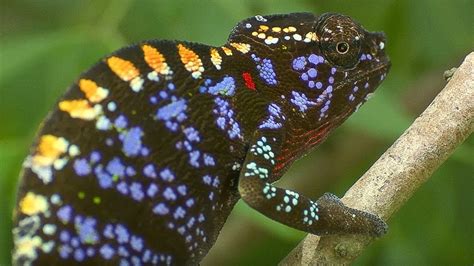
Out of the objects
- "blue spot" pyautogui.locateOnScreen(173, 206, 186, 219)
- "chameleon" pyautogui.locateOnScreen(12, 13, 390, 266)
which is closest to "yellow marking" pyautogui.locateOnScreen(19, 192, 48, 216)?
"chameleon" pyautogui.locateOnScreen(12, 13, 390, 266)

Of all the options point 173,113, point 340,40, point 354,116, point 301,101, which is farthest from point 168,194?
point 354,116

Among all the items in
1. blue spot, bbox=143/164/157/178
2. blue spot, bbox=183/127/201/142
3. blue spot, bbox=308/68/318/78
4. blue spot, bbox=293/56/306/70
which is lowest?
blue spot, bbox=143/164/157/178

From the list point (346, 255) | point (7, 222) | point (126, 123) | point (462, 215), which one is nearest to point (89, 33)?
point (7, 222)

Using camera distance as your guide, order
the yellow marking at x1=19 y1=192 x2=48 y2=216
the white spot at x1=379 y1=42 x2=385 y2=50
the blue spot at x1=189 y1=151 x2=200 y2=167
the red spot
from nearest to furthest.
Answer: the yellow marking at x1=19 y1=192 x2=48 y2=216 → the blue spot at x1=189 y1=151 x2=200 y2=167 → the red spot → the white spot at x1=379 y1=42 x2=385 y2=50

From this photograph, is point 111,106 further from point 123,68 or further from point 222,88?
point 222,88

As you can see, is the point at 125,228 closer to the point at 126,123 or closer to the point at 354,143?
the point at 126,123

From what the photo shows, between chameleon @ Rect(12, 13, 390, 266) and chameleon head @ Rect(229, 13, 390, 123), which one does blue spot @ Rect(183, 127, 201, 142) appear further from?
chameleon head @ Rect(229, 13, 390, 123)
